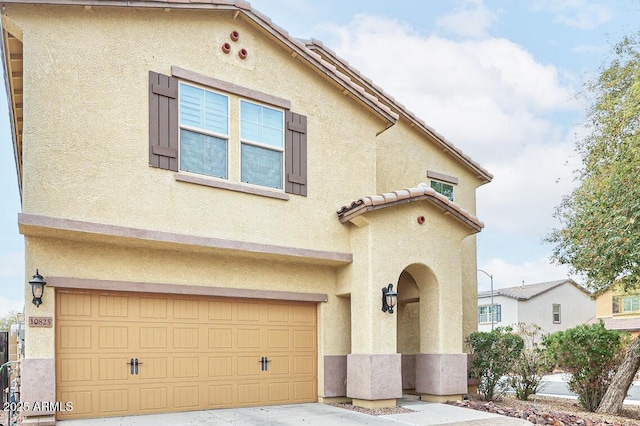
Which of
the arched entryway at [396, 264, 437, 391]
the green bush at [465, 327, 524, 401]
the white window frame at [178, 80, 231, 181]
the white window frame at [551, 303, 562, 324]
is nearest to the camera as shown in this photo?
the white window frame at [178, 80, 231, 181]

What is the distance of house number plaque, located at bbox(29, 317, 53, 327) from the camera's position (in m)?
9.92

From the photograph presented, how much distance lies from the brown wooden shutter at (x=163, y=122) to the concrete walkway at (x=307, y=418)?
4.53 meters

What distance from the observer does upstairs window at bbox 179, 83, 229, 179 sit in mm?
11570

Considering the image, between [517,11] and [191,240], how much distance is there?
12134 millimetres

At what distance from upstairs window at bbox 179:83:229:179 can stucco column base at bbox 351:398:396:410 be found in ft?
18.0

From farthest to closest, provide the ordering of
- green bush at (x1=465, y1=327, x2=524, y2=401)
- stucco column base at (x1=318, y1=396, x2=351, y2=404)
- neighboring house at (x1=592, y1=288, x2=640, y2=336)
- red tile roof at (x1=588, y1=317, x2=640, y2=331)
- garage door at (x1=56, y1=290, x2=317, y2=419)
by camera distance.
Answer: neighboring house at (x1=592, y1=288, x2=640, y2=336) < red tile roof at (x1=588, y1=317, x2=640, y2=331) < green bush at (x1=465, y1=327, x2=524, y2=401) < stucco column base at (x1=318, y1=396, x2=351, y2=404) < garage door at (x1=56, y1=290, x2=317, y2=419)

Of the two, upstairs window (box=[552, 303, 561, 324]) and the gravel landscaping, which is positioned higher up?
the gravel landscaping

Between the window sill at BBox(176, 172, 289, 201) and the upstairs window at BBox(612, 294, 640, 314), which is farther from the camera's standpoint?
Result: the upstairs window at BBox(612, 294, 640, 314)

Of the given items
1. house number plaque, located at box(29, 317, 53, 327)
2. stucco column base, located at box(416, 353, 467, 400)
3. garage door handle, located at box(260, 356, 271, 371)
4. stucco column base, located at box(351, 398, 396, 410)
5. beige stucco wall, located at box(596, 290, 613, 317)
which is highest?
house number plaque, located at box(29, 317, 53, 327)

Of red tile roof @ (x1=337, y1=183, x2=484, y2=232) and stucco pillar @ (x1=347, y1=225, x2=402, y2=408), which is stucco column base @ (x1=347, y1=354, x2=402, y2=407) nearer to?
stucco pillar @ (x1=347, y1=225, x2=402, y2=408)

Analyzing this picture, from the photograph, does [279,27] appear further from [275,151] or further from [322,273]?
[322,273]

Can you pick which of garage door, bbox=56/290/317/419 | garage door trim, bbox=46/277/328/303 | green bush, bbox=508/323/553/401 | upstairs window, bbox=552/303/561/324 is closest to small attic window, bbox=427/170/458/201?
green bush, bbox=508/323/553/401

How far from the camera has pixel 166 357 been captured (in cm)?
1146

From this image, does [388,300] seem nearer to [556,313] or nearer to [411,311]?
[411,311]
